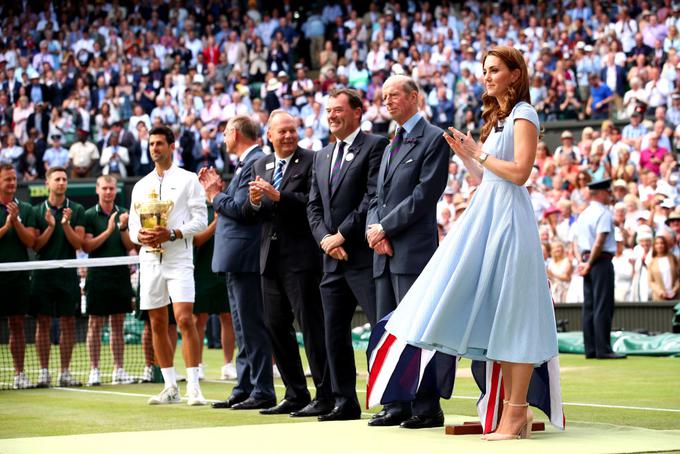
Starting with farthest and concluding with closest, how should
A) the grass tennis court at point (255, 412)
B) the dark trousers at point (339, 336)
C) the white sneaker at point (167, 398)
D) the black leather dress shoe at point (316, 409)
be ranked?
the white sneaker at point (167, 398), the black leather dress shoe at point (316, 409), the dark trousers at point (339, 336), the grass tennis court at point (255, 412)

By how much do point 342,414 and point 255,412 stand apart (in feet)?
4.14

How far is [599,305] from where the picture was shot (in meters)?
16.4

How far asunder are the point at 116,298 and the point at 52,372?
1704mm

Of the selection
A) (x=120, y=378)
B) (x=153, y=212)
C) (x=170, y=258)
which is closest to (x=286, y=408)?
(x=170, y=258)

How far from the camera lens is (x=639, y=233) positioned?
19219mm

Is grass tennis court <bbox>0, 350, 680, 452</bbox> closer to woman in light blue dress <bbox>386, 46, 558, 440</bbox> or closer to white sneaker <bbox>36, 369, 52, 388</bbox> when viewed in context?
white sneaker <bbox>36, 369, 52, 388</bbox>

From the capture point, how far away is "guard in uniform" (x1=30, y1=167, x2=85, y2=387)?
1420 cm

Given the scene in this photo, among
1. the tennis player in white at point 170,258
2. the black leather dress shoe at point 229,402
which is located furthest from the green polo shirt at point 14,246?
the black leather dress shoe at point 229,402

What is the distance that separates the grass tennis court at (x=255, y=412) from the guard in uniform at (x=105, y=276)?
95cm

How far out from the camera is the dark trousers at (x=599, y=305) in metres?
16.4

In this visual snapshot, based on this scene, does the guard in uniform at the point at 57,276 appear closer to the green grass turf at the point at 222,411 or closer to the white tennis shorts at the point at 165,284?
the green grass turf at the point at 222,411

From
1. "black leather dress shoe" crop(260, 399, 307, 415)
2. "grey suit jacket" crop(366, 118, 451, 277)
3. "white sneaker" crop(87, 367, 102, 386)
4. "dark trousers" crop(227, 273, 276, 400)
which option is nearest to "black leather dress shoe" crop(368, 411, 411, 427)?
"grey suit jacket" crop(366, 118, 451, 277)

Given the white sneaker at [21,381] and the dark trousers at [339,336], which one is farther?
the white sneaker at [21,381]

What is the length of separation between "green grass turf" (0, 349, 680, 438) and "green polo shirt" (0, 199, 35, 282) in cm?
142
